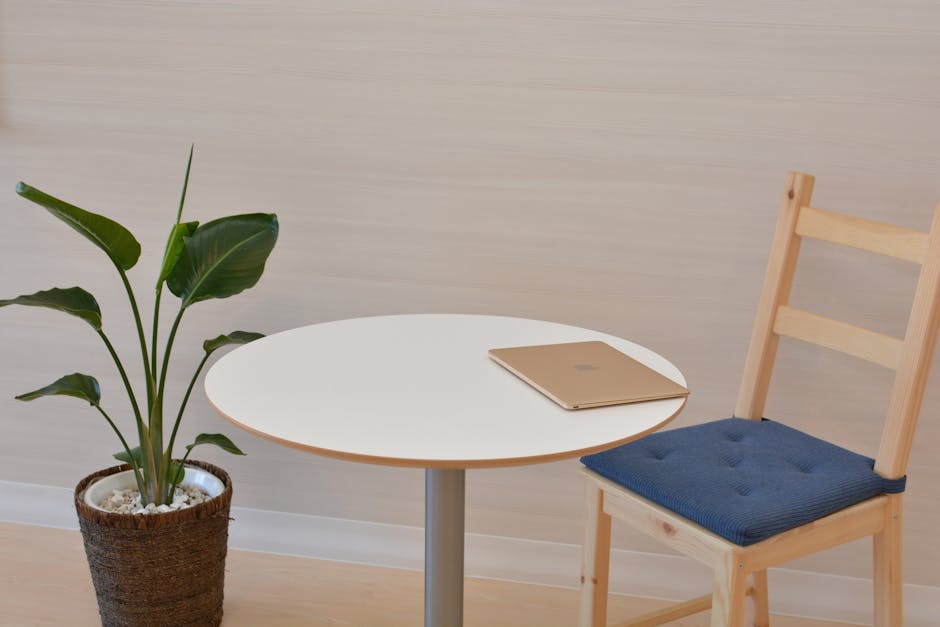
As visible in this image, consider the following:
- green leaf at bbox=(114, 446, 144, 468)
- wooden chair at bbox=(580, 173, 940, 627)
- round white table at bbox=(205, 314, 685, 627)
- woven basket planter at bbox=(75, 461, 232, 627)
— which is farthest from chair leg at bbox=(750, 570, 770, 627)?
green leaf at bbox=(114, 446, 144, 468)

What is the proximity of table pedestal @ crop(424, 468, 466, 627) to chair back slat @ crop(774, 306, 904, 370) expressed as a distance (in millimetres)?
739

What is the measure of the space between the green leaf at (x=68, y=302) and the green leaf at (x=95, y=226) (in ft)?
0.39

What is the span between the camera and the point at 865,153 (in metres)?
2.21

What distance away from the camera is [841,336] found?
1.95 m

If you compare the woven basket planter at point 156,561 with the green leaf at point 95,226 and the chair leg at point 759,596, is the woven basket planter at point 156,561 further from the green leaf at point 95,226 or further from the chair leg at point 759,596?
the chair leg at point 759,596

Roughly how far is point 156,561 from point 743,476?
1207mm

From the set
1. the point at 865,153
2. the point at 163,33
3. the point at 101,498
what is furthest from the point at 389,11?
the point at 101,498

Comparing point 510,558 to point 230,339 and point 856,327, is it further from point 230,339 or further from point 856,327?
point 856,327

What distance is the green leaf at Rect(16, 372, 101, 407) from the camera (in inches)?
82.2

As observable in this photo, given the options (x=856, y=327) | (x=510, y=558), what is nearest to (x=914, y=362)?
(x=856, y=327)

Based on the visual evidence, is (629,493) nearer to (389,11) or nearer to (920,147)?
(920,147)

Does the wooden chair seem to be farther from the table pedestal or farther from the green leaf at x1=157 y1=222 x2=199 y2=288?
the green leaf at x1=157 y1=222 x2=199 y2=288

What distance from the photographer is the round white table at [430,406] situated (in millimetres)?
1391

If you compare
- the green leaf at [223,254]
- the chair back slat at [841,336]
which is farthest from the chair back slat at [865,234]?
the green leaf at [223,254]
